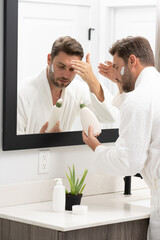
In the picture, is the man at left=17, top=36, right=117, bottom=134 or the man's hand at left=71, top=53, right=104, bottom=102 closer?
the man at left=17, top=36, right=117, bottom=134

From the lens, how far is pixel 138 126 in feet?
7.40

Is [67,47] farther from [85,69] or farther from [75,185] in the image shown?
[75,185]


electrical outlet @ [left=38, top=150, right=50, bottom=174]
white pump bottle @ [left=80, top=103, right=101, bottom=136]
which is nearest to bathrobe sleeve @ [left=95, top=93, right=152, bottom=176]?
white pump bottle @ [left=80, top=103, right=101, bottom=136]

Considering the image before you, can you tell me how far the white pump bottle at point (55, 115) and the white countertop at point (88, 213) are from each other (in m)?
0.38

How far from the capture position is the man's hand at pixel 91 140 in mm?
2504

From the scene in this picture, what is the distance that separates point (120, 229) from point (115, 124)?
66 cm

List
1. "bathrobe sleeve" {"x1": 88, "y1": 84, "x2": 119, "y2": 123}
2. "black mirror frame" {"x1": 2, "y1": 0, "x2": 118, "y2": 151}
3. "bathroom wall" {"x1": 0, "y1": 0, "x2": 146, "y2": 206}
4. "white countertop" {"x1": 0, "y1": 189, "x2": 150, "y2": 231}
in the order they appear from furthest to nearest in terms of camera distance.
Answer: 1. "bathrobe sleeve" {"x1": 88, "y1": 84, "x2": 119, "y2": 123}
2. "bathroom wall" {"x1": 0, "y1": 0, "x2": 146, "y2": 206}
3. "black mirror frame" {"x1": 2, "y1": 0, "x2": 118, "y2": 151}
4. "white countertop" {"x1": 0, "y1": 189, "x2": 150, "y2": 231}

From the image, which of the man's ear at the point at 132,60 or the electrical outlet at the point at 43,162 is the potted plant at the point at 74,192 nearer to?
the electrical outlet at the point at 43,162

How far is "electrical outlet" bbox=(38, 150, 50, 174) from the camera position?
8.43 ft

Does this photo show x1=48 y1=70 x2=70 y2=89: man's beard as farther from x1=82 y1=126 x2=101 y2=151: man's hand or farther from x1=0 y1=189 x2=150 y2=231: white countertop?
x1=0 y1=189 x2=150 y2=231: white countertop

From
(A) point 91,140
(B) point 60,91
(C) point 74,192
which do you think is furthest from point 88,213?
(B) point 60,91

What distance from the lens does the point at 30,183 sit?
2521 millimetres

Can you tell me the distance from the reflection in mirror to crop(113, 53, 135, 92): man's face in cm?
17

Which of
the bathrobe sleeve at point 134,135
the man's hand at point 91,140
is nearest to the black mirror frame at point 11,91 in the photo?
the man's hand at point 91,140
